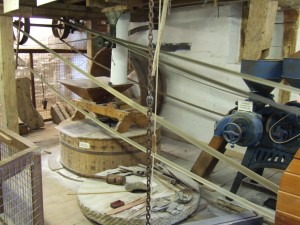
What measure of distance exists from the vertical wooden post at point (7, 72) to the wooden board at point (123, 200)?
1.03m

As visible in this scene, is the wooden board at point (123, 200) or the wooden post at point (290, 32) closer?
the wooden board at point (123, 200)

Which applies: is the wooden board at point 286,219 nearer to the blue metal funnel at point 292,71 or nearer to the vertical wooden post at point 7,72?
the blue metal funnel at point 292,71

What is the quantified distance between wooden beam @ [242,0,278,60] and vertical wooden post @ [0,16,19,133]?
2124 mm

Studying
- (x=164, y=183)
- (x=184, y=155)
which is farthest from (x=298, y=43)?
(x=164, y=183)

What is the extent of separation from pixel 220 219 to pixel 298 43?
7.29ft

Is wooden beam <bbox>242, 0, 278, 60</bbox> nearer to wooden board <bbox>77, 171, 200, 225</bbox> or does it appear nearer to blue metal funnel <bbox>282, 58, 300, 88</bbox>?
blue metal funnel <bbox>282, 58, 300, 88</bbox>

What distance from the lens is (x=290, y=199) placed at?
4.64 feet

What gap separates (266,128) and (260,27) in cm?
80

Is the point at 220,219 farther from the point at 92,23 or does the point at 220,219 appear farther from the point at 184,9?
the point at 92,23

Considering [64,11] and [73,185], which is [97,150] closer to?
[73,185]

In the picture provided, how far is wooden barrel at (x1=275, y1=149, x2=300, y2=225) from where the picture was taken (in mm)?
1393

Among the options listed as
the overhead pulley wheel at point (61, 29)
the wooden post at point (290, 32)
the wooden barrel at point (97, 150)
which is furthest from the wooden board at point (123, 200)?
the overhead pulley wheel at point (61, 29)

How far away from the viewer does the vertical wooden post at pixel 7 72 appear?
275cm

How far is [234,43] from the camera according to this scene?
3.73 metres
